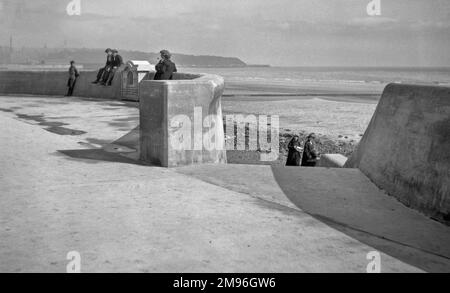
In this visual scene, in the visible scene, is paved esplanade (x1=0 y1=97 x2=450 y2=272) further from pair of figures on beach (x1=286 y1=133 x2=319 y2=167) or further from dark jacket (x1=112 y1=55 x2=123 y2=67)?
dark jacket (x1=112 y1=55 x2=123 y2=67)

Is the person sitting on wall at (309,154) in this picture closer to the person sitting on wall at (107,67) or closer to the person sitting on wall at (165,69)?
the person sitting on wall at (165,69)

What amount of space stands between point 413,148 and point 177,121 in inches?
119

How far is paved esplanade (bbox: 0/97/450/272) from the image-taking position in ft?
11.5

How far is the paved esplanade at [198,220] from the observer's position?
3512mm

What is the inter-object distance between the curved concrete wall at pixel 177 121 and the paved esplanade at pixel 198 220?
0.30m

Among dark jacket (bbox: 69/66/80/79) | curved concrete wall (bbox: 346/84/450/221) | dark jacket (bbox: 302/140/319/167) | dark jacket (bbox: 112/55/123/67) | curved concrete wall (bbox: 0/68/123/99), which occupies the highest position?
dark jacket (bbox: 112/55/123/67)

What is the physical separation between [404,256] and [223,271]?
1407mm

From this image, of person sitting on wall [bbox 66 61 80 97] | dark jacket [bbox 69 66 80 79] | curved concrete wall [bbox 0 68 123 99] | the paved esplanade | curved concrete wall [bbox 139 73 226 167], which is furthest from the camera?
person sitting on wall [bbox 66 61 80 97]

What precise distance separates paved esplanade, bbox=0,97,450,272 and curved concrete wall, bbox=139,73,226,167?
0.99ft

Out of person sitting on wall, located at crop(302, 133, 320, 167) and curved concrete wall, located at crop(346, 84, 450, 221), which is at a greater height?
curved concrete wall, located at crop(346, 84, 450, 221)

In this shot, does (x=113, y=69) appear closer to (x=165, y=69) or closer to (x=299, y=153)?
(x=165, y=69)

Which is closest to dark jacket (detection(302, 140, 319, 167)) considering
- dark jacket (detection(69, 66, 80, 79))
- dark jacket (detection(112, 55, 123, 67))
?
dark jacket (detection(112, 55, 123, 67))

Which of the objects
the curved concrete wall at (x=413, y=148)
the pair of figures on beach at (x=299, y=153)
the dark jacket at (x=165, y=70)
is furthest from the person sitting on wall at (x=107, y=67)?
the curved concrete wall at (x=413, y=148)
